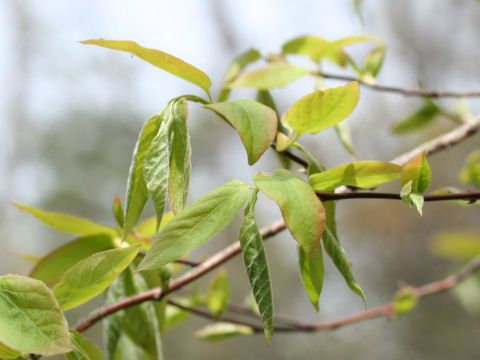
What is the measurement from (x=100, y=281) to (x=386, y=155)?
2.46 meters

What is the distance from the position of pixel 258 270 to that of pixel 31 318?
0.27ft

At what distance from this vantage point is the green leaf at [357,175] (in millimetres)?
201

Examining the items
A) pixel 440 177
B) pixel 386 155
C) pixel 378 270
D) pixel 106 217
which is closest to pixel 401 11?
pixel 386 155

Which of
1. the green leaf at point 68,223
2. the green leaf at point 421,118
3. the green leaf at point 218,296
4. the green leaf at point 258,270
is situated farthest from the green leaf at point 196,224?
the green leaf at point 421,118

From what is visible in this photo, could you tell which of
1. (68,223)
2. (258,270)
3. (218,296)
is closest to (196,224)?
(258,270)

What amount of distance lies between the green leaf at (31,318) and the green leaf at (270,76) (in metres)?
0.20

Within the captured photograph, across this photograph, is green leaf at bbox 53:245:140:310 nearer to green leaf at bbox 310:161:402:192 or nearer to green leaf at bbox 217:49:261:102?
→ green leaf at bbox 310:161:402:192

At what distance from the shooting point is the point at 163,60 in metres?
0.21

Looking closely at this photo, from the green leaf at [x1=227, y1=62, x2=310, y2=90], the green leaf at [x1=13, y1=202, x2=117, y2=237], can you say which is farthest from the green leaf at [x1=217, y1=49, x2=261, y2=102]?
the green leaf at [x1=13, y1=202, x2=117, y2=237]

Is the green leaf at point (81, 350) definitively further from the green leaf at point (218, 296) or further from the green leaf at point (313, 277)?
the green leaf at point (218, 296)

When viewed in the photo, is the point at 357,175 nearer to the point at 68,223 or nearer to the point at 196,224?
the point at 196,224

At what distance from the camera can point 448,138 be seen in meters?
0.40

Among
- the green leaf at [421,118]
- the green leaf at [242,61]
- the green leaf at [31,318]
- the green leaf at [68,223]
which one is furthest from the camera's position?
the green leaf at [421,118]

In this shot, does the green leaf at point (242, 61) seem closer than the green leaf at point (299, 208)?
No
